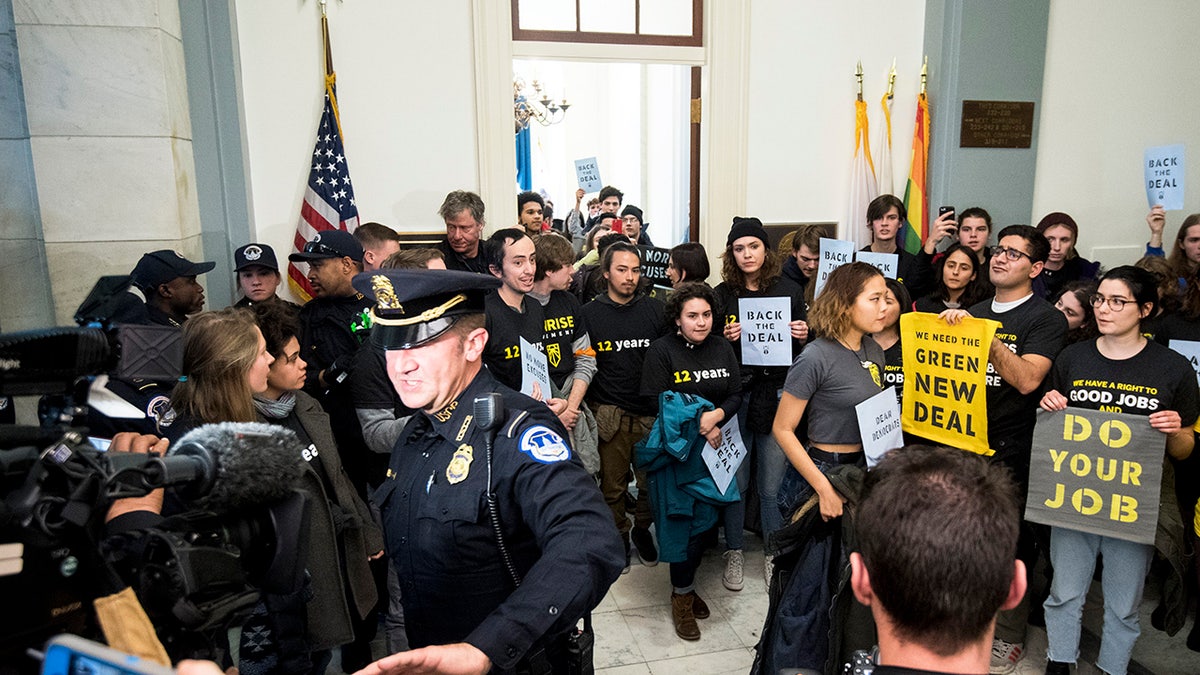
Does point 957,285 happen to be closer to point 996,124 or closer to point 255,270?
point 996,124

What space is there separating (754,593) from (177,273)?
10.7 feet

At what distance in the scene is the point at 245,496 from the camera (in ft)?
3.60

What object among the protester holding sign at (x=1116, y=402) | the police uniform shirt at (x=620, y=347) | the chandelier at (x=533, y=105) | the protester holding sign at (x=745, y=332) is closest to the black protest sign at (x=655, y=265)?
the protester holding sign at (x=745, y=332)

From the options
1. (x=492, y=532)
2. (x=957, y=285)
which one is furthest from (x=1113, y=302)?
(x=492, y=532)

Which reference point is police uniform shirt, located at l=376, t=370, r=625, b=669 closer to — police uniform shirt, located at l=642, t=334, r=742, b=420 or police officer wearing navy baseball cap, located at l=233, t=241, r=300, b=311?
police uniform shirt, located at l=642, t=334, r=742, b=420

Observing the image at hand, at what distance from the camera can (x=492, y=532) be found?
1.67 meters

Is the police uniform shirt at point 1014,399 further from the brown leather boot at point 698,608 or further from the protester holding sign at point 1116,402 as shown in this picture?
the brown leather boot at point 698,608

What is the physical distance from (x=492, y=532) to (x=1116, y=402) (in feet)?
8.63

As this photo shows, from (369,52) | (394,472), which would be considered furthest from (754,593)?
(369,52)

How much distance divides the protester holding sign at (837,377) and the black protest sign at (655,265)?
177 centimetres

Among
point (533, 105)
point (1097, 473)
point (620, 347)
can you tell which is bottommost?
point (1097, 473)

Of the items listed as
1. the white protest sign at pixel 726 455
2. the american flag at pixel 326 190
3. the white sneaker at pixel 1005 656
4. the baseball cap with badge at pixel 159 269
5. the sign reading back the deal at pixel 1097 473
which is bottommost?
the white sneaker at pixel 1005 656

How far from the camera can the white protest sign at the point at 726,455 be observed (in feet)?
12.5

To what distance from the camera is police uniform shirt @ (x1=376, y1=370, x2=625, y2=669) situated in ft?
4.67
